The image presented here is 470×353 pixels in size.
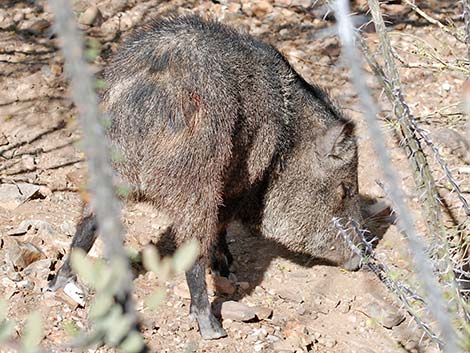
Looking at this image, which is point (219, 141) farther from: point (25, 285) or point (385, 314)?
point (385, 314)

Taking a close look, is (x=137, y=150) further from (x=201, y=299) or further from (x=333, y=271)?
(x=333, y=271)

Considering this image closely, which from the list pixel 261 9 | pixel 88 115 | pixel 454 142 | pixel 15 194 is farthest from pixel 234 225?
pixel 88 115

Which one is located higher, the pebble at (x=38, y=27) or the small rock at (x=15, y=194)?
the pebble at (x=38, y=27)

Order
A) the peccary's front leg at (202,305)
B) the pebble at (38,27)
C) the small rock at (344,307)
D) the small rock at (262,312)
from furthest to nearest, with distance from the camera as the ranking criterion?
the pebble at (38,27)
the small rock at (344,307)
the small rock at (262,312)
the peccary's front leg at (202,305)

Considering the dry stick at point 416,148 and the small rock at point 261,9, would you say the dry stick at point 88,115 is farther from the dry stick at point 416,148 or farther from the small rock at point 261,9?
the small rock at point 261,9

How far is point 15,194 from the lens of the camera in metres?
4.78

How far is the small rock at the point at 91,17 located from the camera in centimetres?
658

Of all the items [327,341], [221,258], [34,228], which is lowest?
[327,341]

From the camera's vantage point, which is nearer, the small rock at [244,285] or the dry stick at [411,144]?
the dry stick at [411,144]

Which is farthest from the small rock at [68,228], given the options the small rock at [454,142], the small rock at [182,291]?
the small rock at [454,142]

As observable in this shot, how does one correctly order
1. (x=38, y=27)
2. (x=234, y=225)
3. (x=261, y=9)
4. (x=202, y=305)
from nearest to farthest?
(x=202, y=305) → (x=234, y=225) → (x=38, y=27) → (x=261, y=9)

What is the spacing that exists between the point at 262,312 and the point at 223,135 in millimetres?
1145

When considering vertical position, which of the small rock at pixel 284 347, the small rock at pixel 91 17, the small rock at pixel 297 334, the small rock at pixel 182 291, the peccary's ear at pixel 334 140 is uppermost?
the peccary's ear at pixel 334 140

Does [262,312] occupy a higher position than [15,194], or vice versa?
[15,194]
